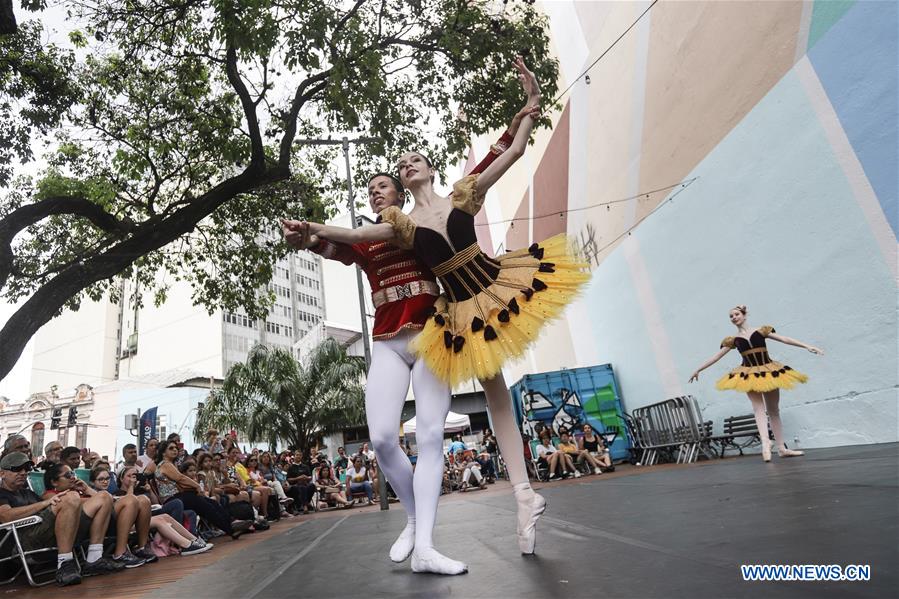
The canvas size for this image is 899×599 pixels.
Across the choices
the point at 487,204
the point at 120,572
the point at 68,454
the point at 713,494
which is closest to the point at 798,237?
the point at 713,494

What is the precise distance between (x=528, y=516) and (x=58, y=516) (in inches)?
153

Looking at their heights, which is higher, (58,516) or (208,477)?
(208,477)

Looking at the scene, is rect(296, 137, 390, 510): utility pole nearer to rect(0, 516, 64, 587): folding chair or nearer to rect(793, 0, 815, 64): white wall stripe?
rect(0, 516, 64, 587): folding chair

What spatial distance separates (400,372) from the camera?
2.38 metres

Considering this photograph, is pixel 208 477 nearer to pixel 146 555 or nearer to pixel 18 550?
pixel 146 555

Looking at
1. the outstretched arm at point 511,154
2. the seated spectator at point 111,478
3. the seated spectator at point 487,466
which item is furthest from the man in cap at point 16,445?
the seated spectator at point 487,466

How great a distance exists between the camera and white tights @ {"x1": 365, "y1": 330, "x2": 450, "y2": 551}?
7.39 feet

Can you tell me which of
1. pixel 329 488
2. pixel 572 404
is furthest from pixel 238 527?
pixel 572 404

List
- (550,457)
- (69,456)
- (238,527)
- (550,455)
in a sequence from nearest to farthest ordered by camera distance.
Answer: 1. (69,456)
2. (238,527)
3. (550,457)
4. (550,455)

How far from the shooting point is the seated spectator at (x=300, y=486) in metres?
11.3

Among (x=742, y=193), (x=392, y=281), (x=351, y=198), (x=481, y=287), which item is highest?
(x=351, y=198)

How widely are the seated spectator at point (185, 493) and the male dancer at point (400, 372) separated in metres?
4.60

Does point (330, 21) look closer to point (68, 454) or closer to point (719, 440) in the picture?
point (68, 454)

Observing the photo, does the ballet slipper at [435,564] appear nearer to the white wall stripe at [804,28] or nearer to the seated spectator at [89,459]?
the seated spectator at [89,459]
